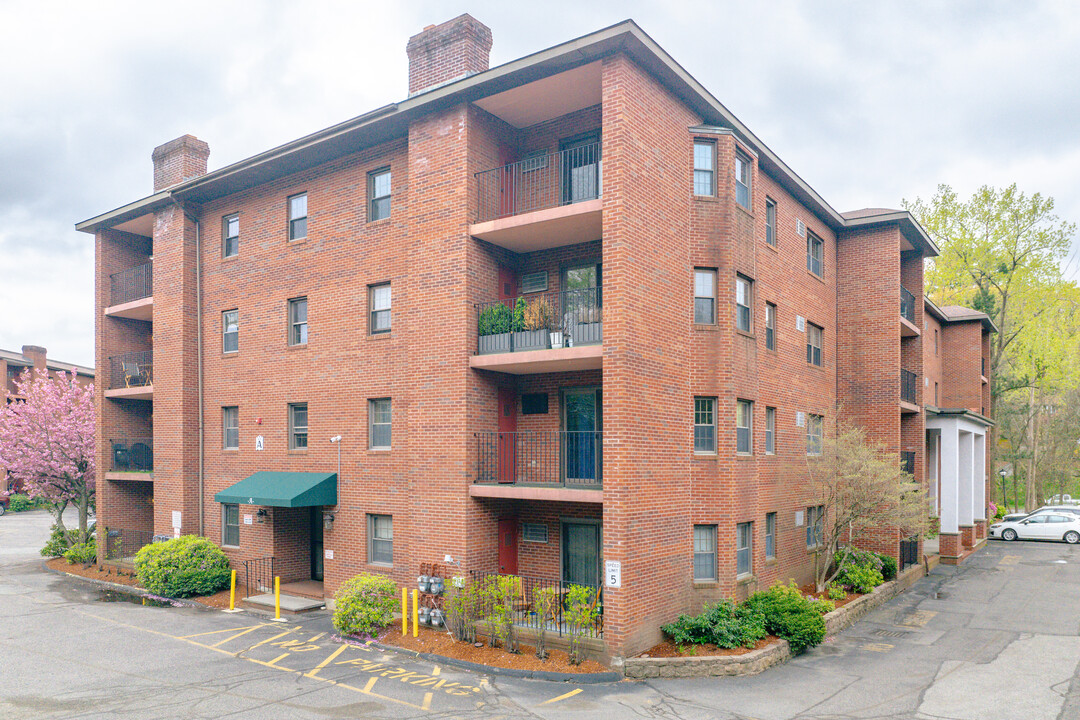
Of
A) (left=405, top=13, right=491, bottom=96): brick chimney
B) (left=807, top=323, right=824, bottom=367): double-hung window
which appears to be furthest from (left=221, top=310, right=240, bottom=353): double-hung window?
(left=807, top=323, right=824, bottom=367): double-hung window

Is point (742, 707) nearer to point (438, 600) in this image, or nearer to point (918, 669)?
point (918, 669)

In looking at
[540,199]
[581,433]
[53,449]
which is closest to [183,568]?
[53,449]

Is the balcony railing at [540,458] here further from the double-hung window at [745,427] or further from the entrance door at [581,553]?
the double-hung window at [745,427]

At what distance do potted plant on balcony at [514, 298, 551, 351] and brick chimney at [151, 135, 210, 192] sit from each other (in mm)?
15768

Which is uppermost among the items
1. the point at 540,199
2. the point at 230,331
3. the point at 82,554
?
the point at 540,199

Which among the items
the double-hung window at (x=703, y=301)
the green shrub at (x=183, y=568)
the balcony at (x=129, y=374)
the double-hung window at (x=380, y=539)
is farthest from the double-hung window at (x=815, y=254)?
the balcony at (x=129, y=374)

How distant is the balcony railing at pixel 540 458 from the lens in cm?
1602

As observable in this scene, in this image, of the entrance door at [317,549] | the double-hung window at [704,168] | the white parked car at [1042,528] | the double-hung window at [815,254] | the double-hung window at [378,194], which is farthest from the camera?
the white parked car at [1042,528]

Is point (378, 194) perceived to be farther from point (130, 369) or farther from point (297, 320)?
point (130, 369)

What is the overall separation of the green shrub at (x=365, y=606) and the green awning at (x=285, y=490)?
9.92ft

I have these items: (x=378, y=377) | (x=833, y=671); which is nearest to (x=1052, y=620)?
(x=833, y=671)

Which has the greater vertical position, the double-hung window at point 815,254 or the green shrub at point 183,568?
the double-hung window at point 815,254

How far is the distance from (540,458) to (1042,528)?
29604 millimetres

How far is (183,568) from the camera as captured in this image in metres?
20.2
